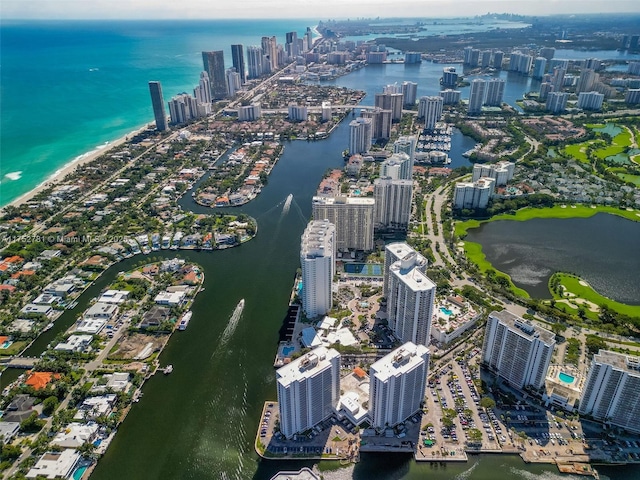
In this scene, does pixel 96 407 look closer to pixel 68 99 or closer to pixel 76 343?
pixel 76 343

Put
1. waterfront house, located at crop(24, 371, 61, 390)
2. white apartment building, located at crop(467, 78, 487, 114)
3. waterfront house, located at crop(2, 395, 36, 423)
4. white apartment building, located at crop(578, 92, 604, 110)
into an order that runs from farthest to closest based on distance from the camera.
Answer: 1. white apartment building, located at crop(578, 92, 604, 110)
2. white apartment building, located at crop(467, 78, 487, 114)
3. waterfront house, located at crop(24, 371, 61, 390)
4. waterfront house, located at crop(2, 395, 36, 423)

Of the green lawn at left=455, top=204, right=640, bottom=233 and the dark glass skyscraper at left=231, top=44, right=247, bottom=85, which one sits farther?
the dark glass skyscraper at left=231, top=44, right=247, bottom=85

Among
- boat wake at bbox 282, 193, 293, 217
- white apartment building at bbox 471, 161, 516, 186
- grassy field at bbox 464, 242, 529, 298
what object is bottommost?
grassy field at bbox 464, 242, 529, 298

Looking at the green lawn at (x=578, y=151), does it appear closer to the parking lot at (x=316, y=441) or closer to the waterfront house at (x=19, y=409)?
the parking lot at (x=316, y=441)

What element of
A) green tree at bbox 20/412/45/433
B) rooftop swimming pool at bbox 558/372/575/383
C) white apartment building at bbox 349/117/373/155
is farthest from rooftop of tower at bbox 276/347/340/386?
white apartment building at bbox 349/117/373/155

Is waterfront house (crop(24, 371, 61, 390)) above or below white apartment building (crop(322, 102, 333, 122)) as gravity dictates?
below

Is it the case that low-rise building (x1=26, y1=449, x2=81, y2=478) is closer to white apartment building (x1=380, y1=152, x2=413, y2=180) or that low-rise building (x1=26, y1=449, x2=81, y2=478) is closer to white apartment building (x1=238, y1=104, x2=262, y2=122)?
white apartment building (x1=380, y1=152, x2=413, y2=180)

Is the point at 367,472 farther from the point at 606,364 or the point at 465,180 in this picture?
the point at 465,180
